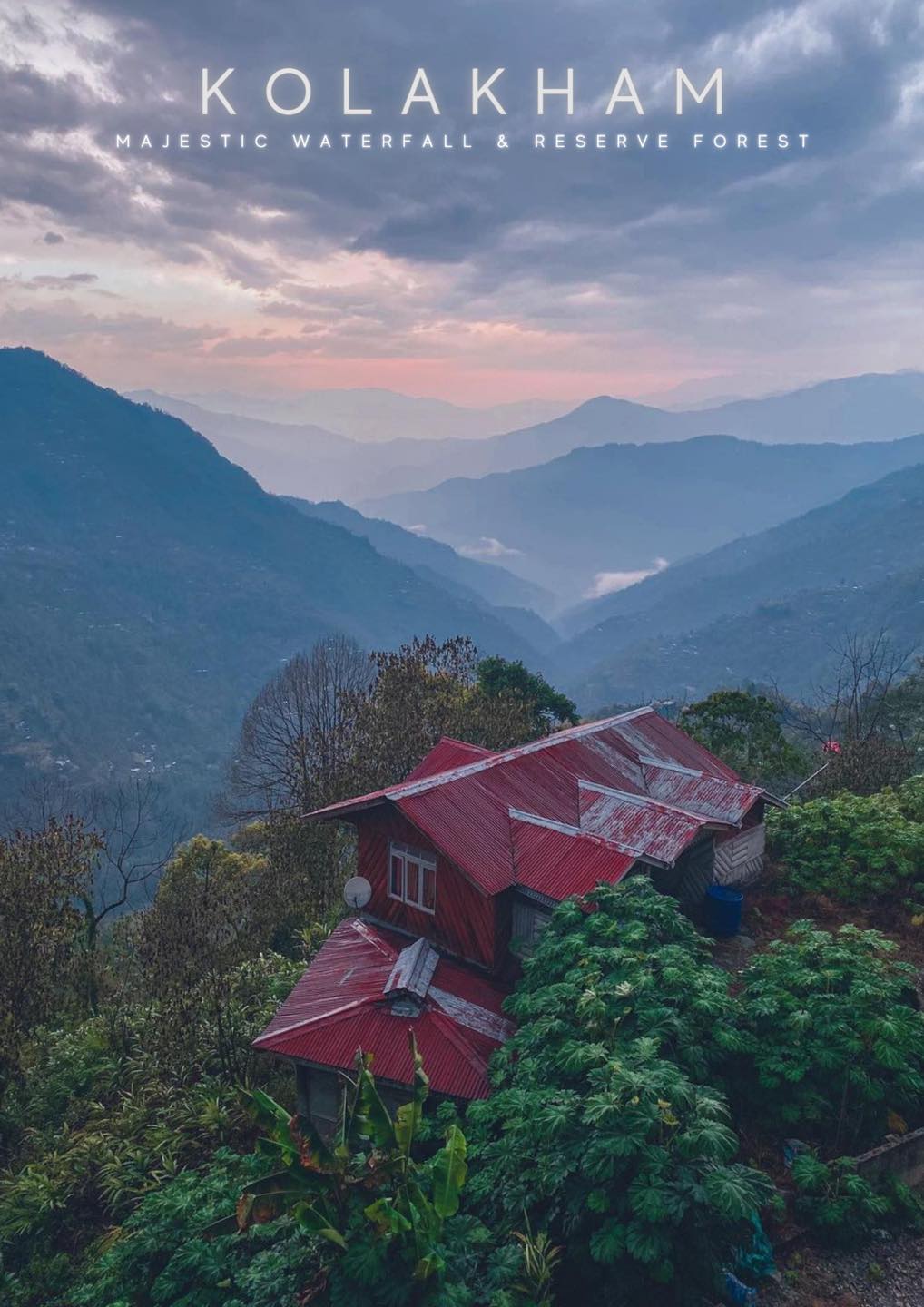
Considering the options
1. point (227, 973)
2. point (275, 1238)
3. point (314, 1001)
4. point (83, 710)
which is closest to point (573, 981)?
point (275, 1238)

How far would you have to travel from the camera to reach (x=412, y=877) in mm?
16297

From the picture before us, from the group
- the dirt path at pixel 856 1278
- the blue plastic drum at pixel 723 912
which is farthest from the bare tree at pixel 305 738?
the dirt path at pixel 856 1278

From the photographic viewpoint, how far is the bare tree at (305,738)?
29.0 meters

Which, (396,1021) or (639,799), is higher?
(639,799)

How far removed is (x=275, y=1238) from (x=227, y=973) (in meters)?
9.22

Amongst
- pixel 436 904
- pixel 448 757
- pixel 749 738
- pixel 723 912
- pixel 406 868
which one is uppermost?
pixel 448 757

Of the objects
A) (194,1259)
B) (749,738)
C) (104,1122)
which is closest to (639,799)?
(194,1259)

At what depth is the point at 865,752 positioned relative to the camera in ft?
90.5

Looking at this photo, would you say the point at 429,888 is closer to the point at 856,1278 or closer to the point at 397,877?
the point at 397,877

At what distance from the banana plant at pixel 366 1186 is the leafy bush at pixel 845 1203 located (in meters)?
4.46

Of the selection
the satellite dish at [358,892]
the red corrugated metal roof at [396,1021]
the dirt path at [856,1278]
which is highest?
the satellite dish at [358,892]

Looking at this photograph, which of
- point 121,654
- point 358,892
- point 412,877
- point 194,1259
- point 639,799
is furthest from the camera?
point 121,654

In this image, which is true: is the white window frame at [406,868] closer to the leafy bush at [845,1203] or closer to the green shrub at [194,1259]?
the green shrub at [194,1259]

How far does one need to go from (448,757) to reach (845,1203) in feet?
40.1
